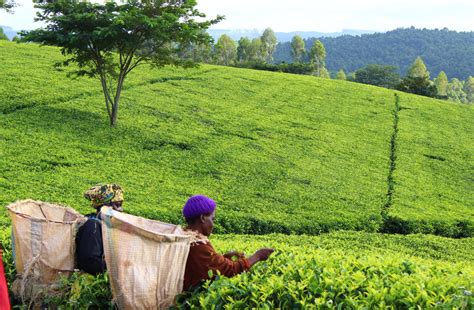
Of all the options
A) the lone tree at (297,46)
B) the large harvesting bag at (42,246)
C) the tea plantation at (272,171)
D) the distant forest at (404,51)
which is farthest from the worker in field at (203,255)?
the distant forest at (404,51)

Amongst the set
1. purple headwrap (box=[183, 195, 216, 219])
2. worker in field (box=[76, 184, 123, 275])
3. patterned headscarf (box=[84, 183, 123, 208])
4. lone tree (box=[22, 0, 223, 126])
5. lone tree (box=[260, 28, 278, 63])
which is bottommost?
worker in field (box=[76, 184, 123, 275])

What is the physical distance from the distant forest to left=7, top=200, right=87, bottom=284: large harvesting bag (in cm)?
14539

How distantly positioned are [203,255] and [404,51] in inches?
6944

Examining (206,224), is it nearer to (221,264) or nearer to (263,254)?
(221,264)

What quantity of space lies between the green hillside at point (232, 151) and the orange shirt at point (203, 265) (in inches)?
276

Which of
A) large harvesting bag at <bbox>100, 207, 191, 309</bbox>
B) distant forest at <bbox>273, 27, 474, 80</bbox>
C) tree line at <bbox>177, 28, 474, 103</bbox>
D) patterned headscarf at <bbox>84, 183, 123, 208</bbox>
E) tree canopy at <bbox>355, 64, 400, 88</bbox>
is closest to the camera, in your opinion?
large harvesting bag at <bbox>100, 207, 191, 309</bbox>

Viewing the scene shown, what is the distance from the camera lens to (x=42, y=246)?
4449 millimetres

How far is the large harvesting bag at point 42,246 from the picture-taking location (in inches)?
174

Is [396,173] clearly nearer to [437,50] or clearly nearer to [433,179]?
[433,179]

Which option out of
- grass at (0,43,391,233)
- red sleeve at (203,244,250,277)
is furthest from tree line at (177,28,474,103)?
red sleeve at (203,244,250,277)

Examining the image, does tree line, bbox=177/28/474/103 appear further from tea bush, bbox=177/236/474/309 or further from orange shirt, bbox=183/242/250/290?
orange shirt, bbox=183/242/250/290

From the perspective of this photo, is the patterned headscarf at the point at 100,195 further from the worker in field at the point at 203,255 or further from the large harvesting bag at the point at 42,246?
the worker in field at the point at 203,255

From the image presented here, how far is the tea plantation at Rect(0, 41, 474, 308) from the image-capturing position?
4.09 m

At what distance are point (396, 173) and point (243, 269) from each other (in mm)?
16128
